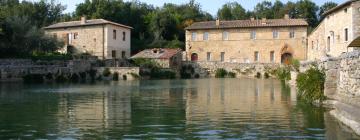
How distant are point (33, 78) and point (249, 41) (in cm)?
2635

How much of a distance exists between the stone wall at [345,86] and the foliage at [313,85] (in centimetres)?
34

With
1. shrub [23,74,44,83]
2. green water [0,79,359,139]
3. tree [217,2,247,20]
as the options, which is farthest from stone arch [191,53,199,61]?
green water [0,79,359,139]

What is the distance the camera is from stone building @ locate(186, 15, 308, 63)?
56281mm

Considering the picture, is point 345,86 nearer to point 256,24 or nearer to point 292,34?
point 292,34

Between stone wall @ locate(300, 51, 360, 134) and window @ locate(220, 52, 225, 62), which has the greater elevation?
window @ locate(220, 52, 225, 62)

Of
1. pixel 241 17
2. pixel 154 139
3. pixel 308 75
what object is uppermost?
pixel 241 17

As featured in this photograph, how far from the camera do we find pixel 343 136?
10.9 m

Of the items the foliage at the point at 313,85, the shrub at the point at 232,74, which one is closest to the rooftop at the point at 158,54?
the shrub at the point at 232,74

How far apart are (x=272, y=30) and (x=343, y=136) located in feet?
154

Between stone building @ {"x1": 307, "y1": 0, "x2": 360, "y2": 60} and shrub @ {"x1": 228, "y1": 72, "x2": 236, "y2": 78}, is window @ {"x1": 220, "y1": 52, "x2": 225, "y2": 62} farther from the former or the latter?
stone building @ {"x1": 307, "y1": 0, "x2": 360, "y2": 60}

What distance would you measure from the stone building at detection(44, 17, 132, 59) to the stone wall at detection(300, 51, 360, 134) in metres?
40.1

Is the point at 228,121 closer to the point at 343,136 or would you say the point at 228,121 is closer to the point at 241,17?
the point at 343,136

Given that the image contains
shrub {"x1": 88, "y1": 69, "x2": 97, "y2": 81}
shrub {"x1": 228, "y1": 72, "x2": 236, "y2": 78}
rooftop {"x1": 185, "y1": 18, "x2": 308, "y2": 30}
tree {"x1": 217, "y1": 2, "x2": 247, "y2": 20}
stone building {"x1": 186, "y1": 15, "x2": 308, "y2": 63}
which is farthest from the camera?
tree {"x1": 217, "y1": 2, "x2": 247, "y2": 20}

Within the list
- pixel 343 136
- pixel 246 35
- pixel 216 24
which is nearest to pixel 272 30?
pixel 246 35
